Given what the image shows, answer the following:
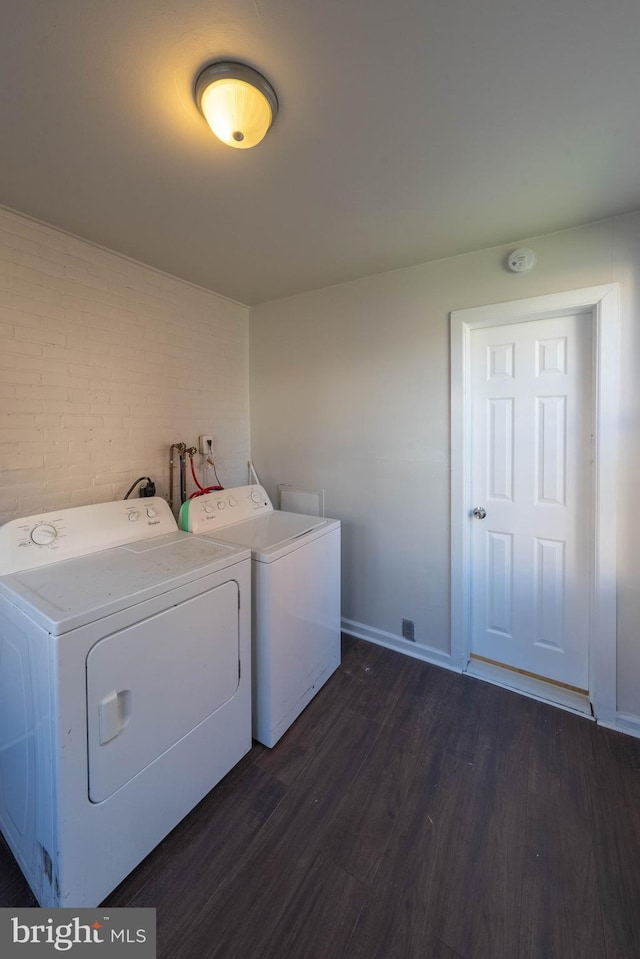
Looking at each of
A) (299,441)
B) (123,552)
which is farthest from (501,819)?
(299,441)

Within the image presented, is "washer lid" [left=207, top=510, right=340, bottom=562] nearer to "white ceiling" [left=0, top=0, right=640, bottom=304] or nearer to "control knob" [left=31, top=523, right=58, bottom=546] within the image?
"control knob" [left=31, top=523, right=58, bottom=546]

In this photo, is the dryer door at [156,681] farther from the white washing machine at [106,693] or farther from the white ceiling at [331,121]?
the white ceiling at [331,121]

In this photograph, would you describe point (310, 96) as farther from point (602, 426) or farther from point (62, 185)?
point (602, 426)

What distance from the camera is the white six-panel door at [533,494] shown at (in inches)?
75.4

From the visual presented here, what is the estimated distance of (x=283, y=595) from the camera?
176cm

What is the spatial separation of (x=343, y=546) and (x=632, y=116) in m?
2.36

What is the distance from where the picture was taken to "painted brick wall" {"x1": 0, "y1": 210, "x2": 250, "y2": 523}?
67.3 inches


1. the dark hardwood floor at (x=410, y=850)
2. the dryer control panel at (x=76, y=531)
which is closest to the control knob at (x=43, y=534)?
the dryer control panel at (x=76, y=531)

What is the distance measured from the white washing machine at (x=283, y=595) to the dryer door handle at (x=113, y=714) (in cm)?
64

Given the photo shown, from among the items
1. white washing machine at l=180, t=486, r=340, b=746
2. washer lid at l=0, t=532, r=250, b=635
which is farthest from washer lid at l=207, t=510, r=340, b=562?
washer lid at l=0, t=532, r=250, b=635

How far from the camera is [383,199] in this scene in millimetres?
1602

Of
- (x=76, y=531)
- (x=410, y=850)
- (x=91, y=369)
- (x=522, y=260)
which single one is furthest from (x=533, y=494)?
(x=91, y=369)

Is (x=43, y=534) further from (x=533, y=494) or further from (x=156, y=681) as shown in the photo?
(x=533, y=494)

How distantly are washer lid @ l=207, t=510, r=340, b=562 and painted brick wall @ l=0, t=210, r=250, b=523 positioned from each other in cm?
69
